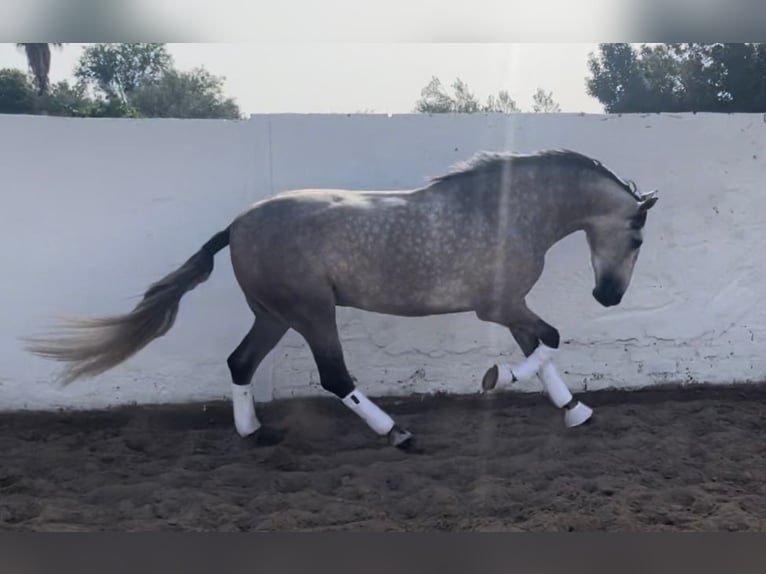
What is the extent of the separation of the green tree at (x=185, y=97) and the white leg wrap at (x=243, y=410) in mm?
1532

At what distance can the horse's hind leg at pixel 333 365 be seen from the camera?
13.8ft

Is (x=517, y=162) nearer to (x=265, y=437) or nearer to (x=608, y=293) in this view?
(x=608, y=293)

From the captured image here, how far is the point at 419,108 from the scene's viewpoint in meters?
4.70

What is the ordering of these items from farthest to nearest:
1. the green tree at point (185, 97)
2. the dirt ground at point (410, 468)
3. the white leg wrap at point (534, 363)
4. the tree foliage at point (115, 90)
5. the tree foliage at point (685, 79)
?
the tree foliage at point (115, 90) → the tree foliage at point (685, 79) → the green tree at point (185, 97) → the white leg wrap at point (534, 363) → the dirt ground at point (410, 468)

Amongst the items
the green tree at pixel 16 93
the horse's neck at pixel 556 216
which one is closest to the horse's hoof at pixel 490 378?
the horse's neck at pixel 556 216

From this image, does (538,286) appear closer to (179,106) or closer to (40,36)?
(179,106)

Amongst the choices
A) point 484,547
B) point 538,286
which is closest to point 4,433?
point 484,547

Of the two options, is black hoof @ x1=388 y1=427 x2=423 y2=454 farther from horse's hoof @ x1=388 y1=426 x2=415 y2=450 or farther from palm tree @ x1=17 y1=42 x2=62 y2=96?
palm tree @ x1=17 y1=42 x2=62 y2=96

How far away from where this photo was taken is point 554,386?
14.3 ft

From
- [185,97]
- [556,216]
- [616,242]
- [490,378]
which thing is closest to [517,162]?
[556,216]

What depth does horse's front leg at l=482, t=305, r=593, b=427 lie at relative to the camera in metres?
4.30

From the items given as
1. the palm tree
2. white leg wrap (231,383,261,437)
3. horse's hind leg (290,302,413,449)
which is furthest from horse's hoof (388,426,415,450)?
the palm tree

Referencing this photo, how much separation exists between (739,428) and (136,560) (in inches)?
125

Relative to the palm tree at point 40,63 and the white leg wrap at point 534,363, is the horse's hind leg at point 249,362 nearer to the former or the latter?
the white leg wrap at point 534,363
